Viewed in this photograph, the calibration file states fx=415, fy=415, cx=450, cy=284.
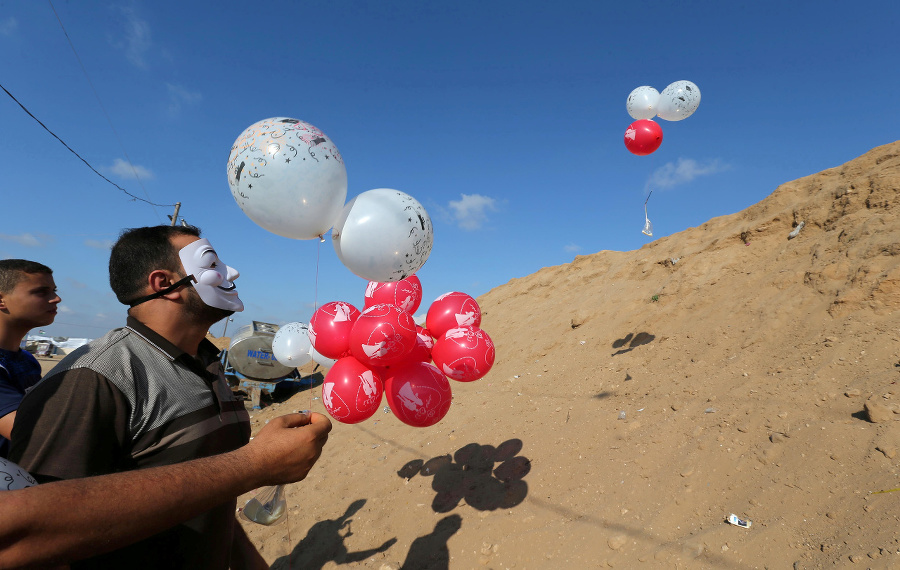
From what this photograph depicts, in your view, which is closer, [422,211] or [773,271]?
[422,211]

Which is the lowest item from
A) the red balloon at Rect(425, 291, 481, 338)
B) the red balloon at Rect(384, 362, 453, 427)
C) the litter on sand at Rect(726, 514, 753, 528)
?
the litter on sand at Rect(726, 514, 753, 528)

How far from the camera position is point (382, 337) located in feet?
9.31

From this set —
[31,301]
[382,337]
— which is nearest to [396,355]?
[382,337]

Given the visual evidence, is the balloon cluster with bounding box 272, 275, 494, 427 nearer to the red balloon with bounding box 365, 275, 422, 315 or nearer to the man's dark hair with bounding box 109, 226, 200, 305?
the red balloon with bounding box 365, 275, 422, 315

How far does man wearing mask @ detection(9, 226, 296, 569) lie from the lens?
1199 millimetres

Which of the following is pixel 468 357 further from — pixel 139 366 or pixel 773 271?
pixel 773 271

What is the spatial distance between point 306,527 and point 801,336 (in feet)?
20.2

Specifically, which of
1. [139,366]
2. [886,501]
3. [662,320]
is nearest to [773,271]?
[662,320]

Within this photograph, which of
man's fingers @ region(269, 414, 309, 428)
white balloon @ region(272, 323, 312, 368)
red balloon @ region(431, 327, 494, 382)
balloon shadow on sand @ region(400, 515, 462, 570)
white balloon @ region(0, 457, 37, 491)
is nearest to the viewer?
white balloon @ region(0, 457, 37, 491)

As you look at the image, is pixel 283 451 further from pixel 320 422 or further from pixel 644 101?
pixel 644 101

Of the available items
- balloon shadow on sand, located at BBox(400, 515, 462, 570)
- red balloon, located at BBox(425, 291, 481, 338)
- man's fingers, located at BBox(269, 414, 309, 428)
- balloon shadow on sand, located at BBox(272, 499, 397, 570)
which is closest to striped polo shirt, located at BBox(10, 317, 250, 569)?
man's fingers, located at BBox(269, 414, 309, 428)

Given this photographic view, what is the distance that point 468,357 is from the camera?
3162mm

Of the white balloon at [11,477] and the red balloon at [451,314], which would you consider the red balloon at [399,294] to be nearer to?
the red balloon at [451,314]

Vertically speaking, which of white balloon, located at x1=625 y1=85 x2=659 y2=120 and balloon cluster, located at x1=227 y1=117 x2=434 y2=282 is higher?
white balloon, located at x1=625 y1=85 x2=659 y2=120
